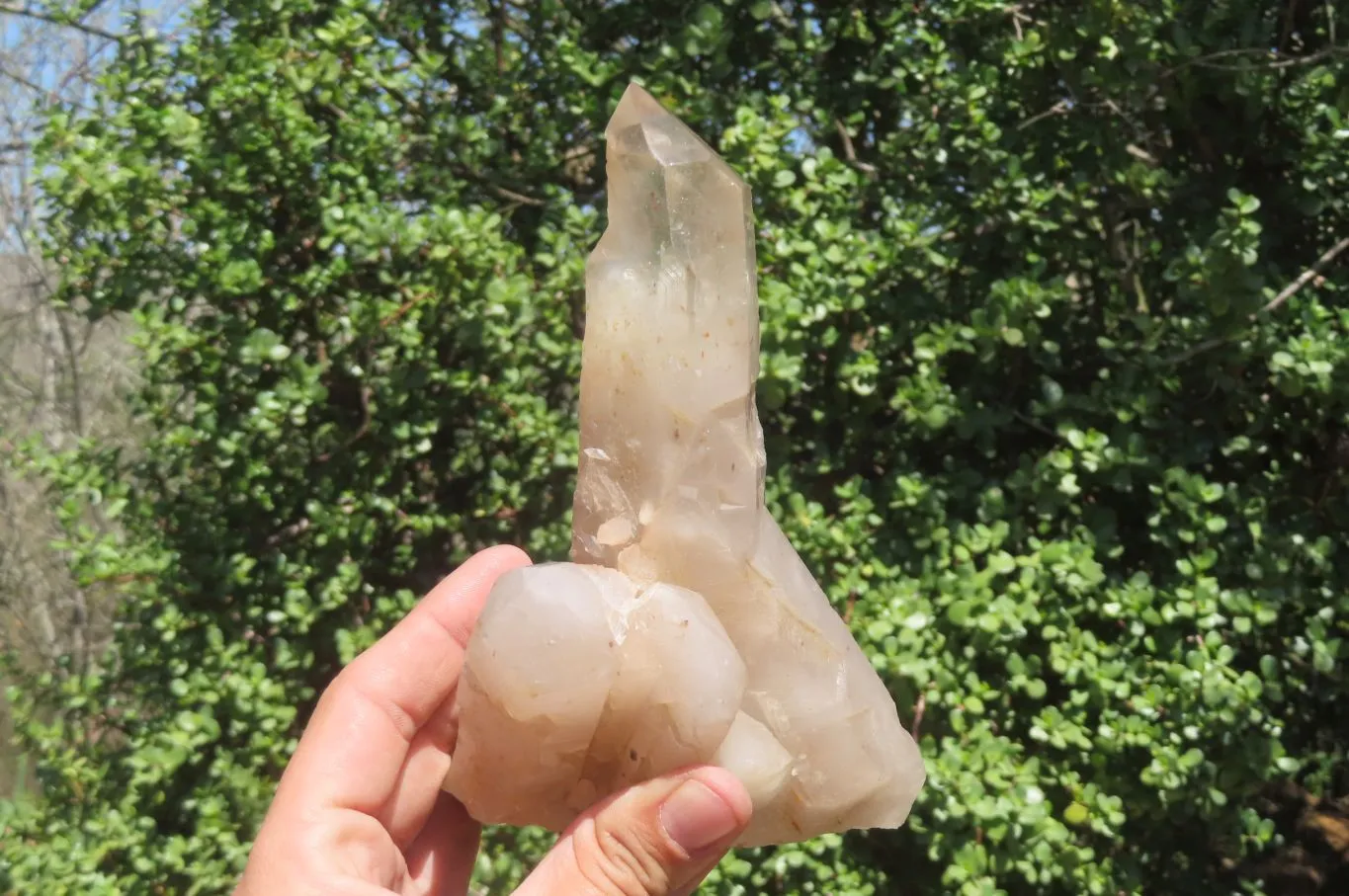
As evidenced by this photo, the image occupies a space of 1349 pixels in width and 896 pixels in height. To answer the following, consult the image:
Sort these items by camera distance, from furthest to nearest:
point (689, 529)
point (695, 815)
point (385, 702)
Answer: point (385, 702) → point (689, 529) → point (695, 815)

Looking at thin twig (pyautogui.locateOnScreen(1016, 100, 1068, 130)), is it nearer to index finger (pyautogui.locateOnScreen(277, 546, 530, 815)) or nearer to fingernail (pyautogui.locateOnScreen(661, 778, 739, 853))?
index finger (pyautogui.locateOnScreen(277, 546, 530, 815))

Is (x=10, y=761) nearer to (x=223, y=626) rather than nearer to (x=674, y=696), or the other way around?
(x=223, y=626)

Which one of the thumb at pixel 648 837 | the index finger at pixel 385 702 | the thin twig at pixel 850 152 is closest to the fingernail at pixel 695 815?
the thumb at pixel 648 837

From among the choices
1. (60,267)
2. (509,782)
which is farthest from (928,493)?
(60,267)

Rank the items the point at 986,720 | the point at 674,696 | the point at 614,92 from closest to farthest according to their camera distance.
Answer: the point at 674,696 < the point at 986,720 < the point at 614,92

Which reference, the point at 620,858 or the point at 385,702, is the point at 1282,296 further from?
the point at 385,702

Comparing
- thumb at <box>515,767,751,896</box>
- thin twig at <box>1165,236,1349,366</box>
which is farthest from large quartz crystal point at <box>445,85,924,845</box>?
thin twig at <box>1165,236,1349,366</box>

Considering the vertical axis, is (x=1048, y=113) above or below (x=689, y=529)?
above

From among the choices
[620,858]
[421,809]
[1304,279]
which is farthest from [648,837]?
[1304,279]
